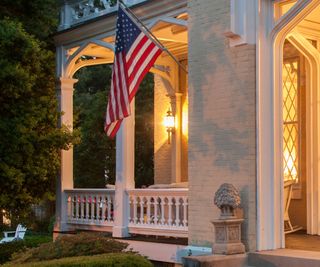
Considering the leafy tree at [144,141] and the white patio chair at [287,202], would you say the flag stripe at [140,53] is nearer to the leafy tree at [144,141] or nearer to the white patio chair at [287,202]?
the white patio chair at [287,202]

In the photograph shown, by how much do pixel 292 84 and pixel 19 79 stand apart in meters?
5.07

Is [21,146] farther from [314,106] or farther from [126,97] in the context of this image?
[314,106]

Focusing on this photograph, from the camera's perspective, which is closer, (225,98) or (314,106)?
(225,98)

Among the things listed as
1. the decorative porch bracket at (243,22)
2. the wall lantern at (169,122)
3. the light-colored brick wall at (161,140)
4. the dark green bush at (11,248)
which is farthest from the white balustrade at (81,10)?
the dark green bush at (11,248)

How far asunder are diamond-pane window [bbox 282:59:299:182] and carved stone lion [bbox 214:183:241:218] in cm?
278

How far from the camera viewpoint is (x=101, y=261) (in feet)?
30.9

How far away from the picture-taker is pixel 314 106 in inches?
465

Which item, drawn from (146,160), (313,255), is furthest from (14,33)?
(146,160)

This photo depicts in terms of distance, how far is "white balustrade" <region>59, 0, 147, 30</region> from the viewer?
14.2 meters

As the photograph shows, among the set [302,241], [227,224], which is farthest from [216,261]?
[302,241]

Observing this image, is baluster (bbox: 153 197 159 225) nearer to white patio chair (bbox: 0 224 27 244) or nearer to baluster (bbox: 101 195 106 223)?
baluster (bbox: 101 195 106 223)

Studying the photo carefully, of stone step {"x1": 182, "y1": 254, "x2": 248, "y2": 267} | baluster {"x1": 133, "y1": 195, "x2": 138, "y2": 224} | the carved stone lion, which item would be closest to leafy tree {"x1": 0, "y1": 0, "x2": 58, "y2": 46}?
baluster {"x1": 133, "y1": 195, "x2": 138, "y2": 224}

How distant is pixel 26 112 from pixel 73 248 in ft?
12.8

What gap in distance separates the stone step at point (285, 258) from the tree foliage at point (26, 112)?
5.62 m
